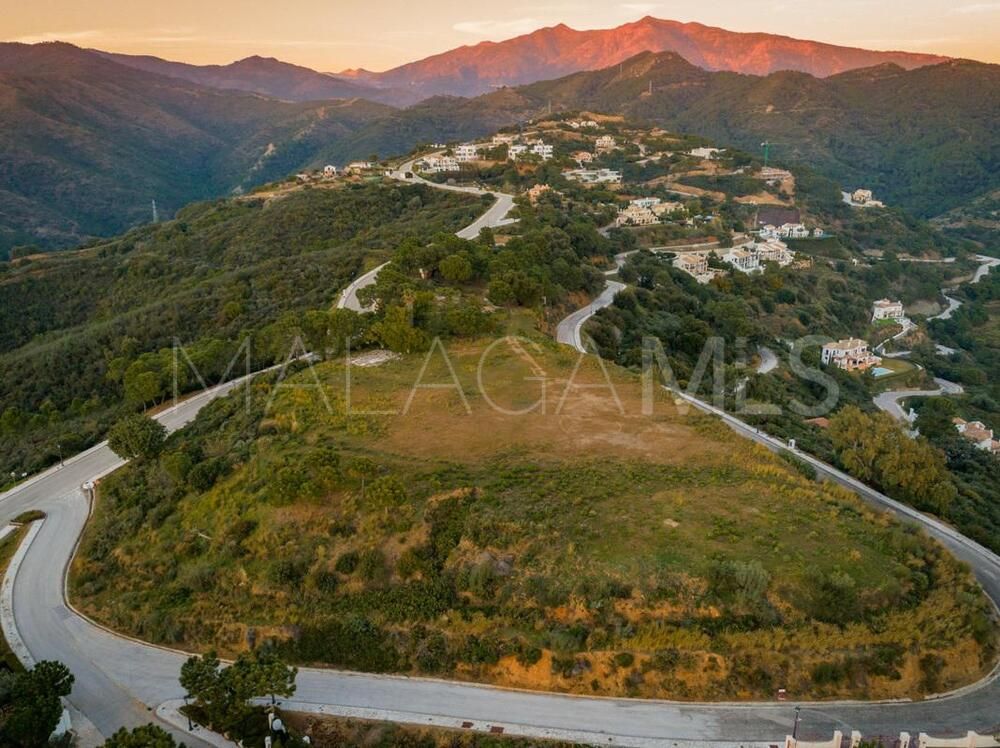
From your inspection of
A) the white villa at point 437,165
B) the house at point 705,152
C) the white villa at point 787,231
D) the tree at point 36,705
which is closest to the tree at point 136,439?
the tree at point 36,705

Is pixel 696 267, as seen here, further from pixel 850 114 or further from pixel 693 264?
pixel 850 114

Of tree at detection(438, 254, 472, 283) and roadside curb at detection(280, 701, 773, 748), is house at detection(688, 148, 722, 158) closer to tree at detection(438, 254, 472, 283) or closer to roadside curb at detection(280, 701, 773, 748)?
tree at detection(438, 254, 472, 283)

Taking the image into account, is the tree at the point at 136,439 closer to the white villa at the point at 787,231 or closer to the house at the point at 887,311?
the house at the point at 887,311

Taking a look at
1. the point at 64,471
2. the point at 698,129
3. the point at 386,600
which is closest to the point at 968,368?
the point at 386,600

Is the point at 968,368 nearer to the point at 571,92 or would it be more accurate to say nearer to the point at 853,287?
the point at 853,287

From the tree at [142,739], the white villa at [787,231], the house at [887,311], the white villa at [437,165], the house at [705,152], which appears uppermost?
the house at [705,152]
